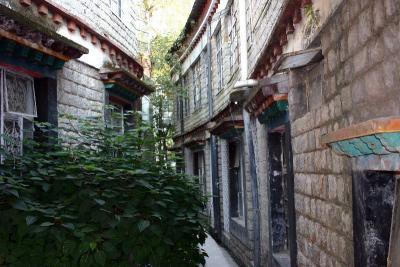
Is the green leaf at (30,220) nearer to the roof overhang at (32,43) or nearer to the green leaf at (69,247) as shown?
the green leaf at (69,247)

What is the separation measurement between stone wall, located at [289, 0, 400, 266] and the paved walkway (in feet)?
15.8

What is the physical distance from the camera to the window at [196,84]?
1523cm

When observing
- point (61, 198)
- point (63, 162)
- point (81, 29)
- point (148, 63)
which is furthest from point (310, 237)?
point (148, 63)

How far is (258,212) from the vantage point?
7645 mm

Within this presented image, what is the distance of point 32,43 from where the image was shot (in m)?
5.49

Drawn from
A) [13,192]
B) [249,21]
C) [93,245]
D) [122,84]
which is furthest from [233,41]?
[13,192]

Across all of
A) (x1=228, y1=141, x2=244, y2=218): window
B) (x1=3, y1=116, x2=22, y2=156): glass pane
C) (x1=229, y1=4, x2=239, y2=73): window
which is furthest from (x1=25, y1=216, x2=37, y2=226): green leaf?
(x1=228, y1=141, x2=244, y2=218): window

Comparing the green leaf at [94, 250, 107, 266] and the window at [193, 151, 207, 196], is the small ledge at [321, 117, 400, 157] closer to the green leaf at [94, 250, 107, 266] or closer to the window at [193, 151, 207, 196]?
the green leaf at [94, 250, 107, 266]

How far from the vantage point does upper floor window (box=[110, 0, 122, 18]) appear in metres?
9.02

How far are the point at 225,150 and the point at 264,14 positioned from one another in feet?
15.6

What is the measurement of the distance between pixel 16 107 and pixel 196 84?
33.6ft

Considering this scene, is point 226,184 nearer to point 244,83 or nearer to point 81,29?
point 244,83

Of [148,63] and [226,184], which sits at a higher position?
[148,63]

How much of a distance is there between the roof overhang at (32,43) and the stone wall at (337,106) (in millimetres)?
3013
